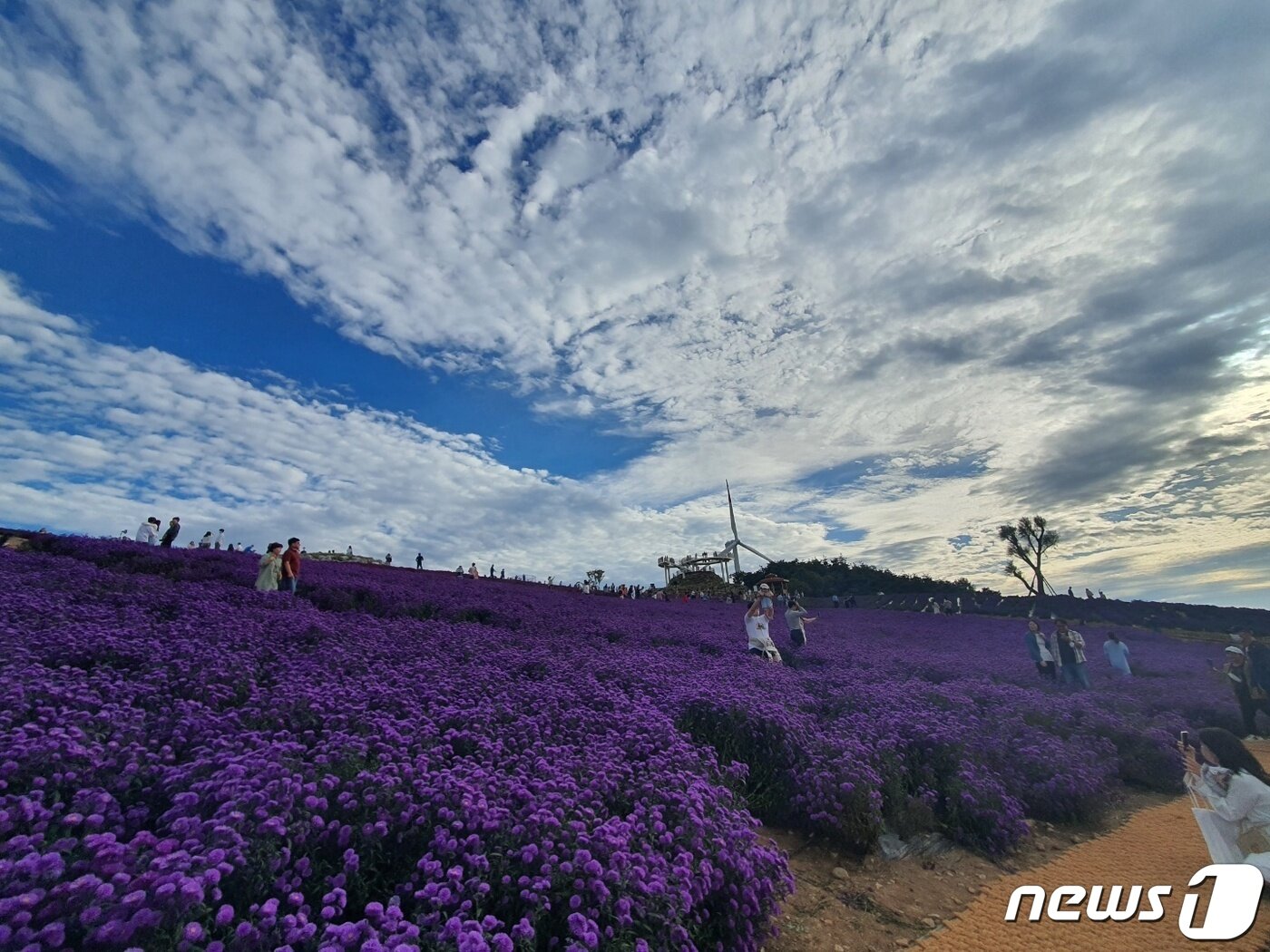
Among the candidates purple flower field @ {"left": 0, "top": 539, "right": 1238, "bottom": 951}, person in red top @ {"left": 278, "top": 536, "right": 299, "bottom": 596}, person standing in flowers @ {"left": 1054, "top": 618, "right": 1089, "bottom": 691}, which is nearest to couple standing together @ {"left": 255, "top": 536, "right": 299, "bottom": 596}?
person in red top @ {"left": 278, "top": 536, "right": 299, "bottom": 596}

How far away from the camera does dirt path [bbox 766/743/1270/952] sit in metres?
4.25

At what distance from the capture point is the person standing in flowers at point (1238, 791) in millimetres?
4734

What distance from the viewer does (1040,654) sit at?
1472 cm

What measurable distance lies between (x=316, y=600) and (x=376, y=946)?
13.9m

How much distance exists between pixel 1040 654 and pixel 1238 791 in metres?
11.2

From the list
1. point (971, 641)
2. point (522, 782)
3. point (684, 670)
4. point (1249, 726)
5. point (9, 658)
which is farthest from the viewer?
point (971, 641)

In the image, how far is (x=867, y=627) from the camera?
94.5 feet

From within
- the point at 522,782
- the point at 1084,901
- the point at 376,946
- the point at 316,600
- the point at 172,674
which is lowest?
the point at 1084,901

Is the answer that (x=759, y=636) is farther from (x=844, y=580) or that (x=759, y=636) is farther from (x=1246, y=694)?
(x=844, y=580)

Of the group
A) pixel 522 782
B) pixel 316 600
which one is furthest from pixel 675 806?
pixel 316 600

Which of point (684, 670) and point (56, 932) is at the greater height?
point (684, 670)

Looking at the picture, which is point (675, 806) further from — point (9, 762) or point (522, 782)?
point (9, 762)

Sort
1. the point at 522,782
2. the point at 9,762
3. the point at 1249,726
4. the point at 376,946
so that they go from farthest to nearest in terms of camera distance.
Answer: the point at 1249,726
the point at 522,782
the point at 9,762
the point at 376,946

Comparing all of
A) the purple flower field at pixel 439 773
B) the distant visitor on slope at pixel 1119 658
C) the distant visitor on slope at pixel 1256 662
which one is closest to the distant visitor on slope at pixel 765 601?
the purple flower field at pixel 439 773
